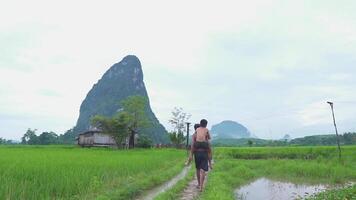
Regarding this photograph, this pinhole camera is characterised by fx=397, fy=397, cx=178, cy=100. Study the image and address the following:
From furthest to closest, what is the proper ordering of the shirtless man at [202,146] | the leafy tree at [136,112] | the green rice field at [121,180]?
the leafy tree at [136,112], the shirtless man at [202,146], the green rice field at [121,180]

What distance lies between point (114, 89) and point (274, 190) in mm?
105495

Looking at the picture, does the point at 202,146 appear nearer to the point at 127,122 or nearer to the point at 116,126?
the point at 116,126

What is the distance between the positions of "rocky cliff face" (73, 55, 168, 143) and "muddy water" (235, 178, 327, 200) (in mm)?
92504

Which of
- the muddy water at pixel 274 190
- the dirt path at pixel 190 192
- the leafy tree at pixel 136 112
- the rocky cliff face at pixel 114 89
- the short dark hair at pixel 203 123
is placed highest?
the rocky cliff face at pixel 114 89

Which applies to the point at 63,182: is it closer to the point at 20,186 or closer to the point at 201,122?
the point at 20,186

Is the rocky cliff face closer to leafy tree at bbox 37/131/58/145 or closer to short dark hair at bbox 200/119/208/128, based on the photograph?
leafy tree at bbox 37/131/58/145

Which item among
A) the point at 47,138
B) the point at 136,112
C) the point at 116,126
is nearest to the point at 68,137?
the point at 47,138

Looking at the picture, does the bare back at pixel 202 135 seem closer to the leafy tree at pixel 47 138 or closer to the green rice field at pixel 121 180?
the green rice field at pixel 121 180

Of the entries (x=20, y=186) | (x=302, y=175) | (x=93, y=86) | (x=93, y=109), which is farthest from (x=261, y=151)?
(x=93, y=86)

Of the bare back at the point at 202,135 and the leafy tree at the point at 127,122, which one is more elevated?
the leafy tree at the point at 127,122

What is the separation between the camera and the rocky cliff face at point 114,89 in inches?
4409

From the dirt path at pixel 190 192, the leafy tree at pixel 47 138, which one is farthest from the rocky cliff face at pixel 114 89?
the dirt path at pixel 190 192

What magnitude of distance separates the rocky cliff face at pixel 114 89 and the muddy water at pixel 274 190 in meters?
92.5

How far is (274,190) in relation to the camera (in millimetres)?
14320
